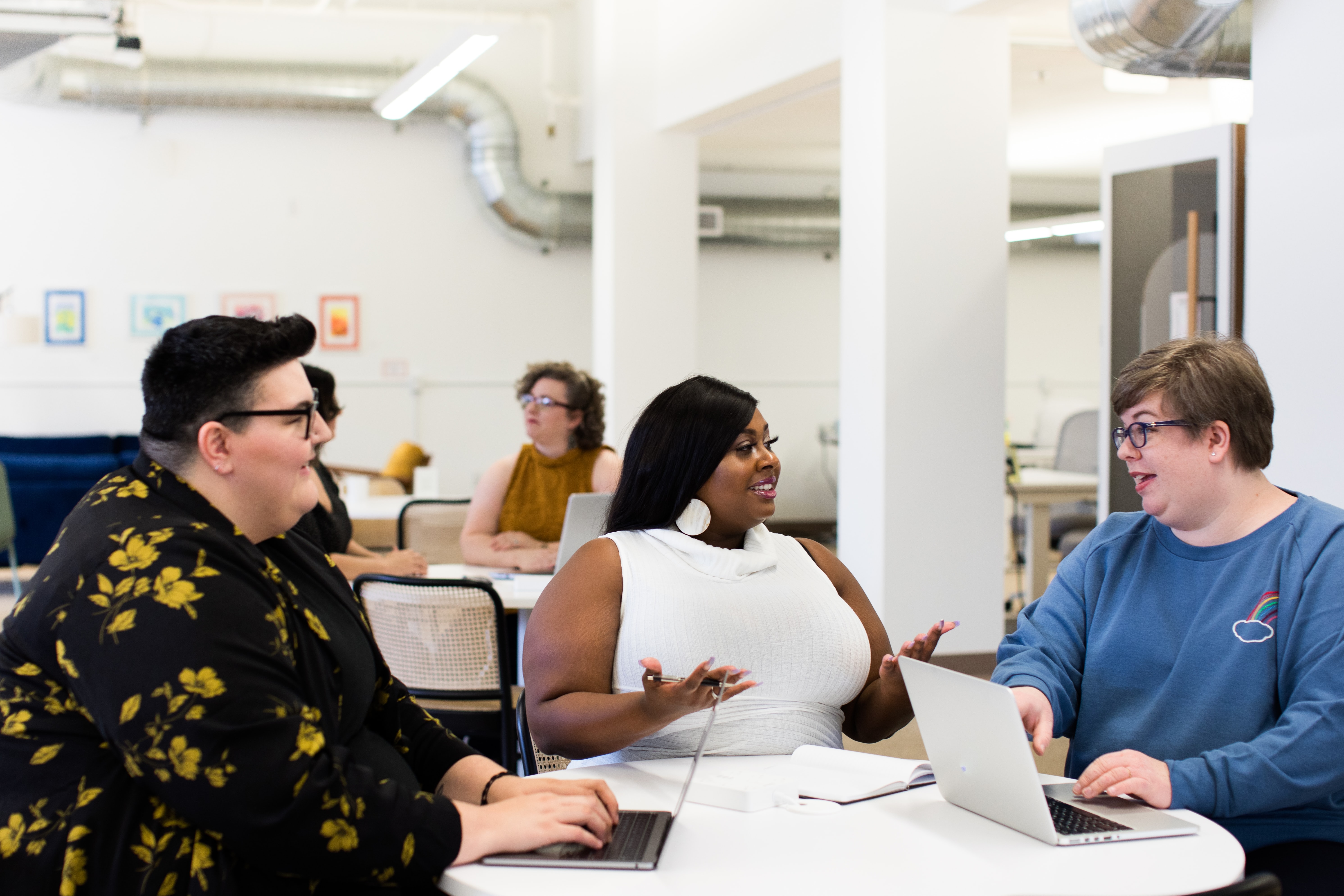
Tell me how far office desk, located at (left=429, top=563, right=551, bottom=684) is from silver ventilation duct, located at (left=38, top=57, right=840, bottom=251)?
538 centimetres

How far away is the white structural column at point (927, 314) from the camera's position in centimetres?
476

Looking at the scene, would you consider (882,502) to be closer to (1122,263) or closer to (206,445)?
(1122,263)

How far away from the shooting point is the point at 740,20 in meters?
6.41

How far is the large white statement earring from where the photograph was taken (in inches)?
86.3

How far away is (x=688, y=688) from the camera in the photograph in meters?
1.70

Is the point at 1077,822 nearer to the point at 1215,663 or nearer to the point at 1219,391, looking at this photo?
the point at 1215,663

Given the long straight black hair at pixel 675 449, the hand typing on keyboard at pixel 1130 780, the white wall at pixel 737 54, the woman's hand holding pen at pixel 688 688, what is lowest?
the hand typing on keyboard at pixel 1130 780

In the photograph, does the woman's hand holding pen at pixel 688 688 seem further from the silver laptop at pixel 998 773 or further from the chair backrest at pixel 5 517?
the chair backrest at pixel 5 517

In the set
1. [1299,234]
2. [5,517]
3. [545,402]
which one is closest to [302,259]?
[5,517]

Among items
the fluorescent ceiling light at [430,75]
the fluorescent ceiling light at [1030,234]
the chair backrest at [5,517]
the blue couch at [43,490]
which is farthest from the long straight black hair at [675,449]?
the fluorescent ceiling light at [1030,234]

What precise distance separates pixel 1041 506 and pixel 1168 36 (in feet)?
11.0

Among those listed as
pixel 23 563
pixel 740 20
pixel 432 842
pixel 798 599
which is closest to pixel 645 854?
pixel 432 842

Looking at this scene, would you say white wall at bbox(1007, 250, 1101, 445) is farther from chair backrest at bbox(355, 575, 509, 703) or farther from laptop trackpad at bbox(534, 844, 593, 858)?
laptop trackpad at bbox(534, 844, 593, 858)

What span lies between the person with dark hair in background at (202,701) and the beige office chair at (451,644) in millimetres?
1539
